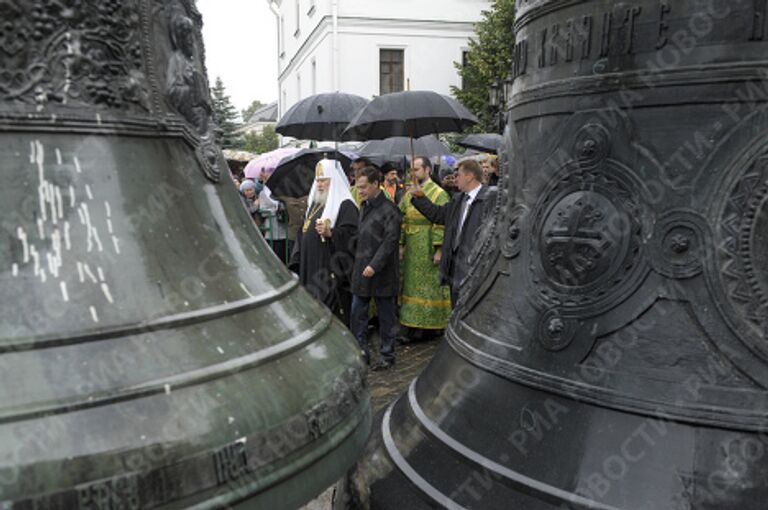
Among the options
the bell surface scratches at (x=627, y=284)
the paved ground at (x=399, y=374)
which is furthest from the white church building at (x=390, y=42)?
the bell surface scratches at (x=627, y=284)

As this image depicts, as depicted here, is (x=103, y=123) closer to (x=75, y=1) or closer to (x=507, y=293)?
(x=75, y=1)

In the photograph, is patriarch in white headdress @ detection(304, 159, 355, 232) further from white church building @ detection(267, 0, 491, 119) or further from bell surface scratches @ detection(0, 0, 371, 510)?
white church building @ detection(267, 0, 491, 119)

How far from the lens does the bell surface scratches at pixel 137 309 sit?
77 cm

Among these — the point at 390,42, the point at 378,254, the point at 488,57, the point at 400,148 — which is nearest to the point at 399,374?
the point at 378,254

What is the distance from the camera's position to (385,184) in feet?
24.1

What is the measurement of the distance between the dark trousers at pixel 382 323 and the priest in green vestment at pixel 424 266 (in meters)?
0.94

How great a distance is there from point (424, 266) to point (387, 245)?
1195mm

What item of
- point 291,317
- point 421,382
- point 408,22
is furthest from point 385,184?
point 408,22

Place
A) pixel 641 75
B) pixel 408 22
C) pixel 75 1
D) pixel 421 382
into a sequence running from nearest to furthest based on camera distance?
1. pixel 75 1
2. pixel 641 75
3. pixel 421 382
4. pixel 408 22

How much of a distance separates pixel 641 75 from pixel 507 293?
79cm

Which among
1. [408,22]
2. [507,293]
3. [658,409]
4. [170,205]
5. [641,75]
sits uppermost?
[408,22]

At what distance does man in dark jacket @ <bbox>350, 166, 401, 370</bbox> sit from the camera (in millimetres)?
5500

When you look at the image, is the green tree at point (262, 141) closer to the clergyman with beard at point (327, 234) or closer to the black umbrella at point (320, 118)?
the black umbrella at point (320, 118)

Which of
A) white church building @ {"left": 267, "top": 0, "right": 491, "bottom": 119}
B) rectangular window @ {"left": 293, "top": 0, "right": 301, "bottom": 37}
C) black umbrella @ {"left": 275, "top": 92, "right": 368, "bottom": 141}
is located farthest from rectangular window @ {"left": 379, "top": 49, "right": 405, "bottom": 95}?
black umbrella @ {"left": 275, "top": 92, "right": 368, "bottom": 141}
